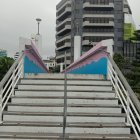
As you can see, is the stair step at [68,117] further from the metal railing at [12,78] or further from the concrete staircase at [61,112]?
the metal railing at [12,78]

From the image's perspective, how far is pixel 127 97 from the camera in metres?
6.40

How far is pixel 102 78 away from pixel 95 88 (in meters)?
0.94

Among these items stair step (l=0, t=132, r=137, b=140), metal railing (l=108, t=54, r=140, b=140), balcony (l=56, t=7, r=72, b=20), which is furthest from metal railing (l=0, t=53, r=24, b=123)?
balcony (l=56, t=7, r=72, b=20)

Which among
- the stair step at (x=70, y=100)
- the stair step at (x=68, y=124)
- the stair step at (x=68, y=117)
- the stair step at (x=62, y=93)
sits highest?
the stair step at (x=62, y=93)

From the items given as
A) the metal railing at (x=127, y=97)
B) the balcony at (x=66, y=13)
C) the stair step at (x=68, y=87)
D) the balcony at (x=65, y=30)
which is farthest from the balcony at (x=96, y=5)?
the stair step at (x=68, y=87)

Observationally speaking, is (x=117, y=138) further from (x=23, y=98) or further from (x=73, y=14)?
(x=73, y=14)

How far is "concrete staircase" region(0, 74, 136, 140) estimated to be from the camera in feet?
20.2

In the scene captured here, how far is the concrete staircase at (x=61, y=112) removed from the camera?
6.15 m

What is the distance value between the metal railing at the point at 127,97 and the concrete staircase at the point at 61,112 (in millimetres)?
132

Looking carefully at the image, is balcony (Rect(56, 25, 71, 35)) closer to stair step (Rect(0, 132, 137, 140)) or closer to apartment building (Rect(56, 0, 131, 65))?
apartment building (Rect(56, 0, 131, 65))

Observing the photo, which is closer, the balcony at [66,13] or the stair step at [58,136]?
the stair step at [58,136]

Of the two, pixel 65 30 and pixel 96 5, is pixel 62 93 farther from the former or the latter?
pixel 65 30

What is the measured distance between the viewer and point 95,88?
7.85 m

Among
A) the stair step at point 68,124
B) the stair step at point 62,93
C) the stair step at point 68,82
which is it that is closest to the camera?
the stair step at point 68,124
